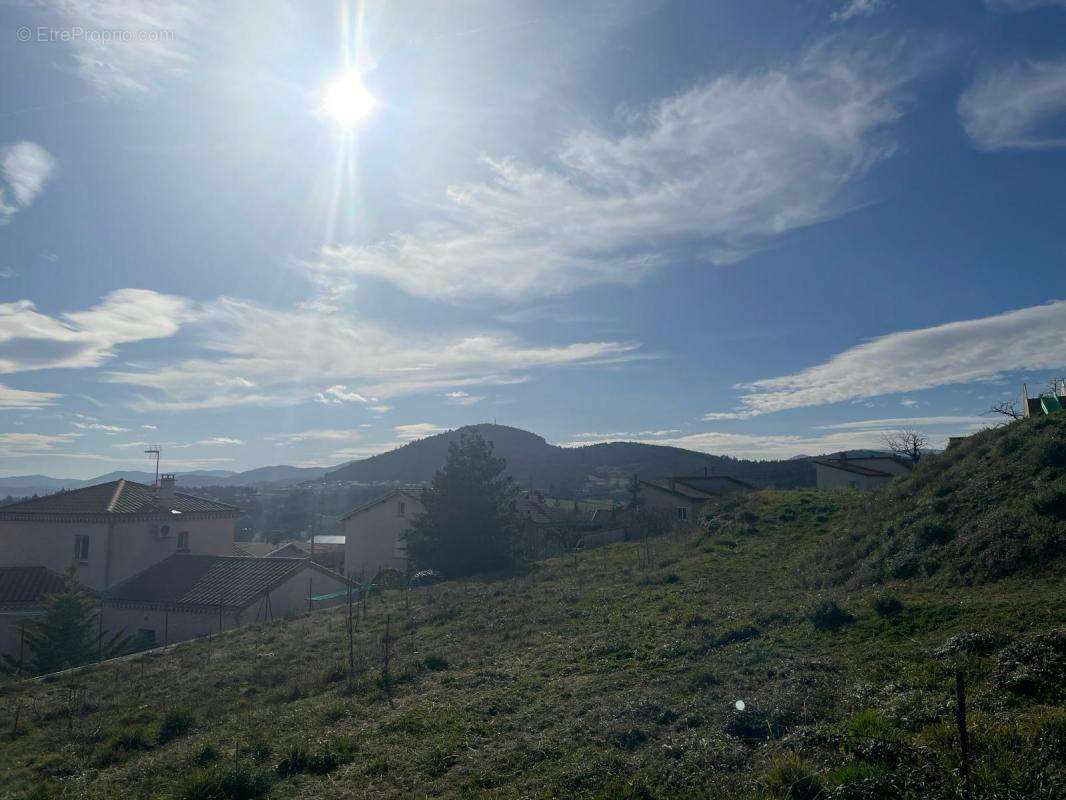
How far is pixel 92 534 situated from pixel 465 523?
2006 centimetres

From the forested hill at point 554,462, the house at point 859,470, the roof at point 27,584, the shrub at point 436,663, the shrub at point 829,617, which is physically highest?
the forested hill at point 554,462

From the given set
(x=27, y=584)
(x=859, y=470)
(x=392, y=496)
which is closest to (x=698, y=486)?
(x=859, y=470)

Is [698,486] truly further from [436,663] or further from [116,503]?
[436,663]

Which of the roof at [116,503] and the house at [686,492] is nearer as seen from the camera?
the roof at [116,503]

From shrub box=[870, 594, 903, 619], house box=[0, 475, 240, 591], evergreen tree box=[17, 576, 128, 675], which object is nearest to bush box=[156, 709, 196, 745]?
shrub box=[870, 594, 903, 619]

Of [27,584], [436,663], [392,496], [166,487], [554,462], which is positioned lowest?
[436,663]

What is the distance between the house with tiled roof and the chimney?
8336 mm

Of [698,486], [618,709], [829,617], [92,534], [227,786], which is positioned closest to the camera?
[227,786]

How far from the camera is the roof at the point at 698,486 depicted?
162 ft

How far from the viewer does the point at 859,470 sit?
1934 inches

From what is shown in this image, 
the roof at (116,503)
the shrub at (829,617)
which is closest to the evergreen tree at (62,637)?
→ the roof at (116,503)

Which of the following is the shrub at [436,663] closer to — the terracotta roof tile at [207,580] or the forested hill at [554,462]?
the terracotta roof tile at [207,580]

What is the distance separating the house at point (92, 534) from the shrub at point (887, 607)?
37146mm

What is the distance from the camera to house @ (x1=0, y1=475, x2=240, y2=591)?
34.2 meters
